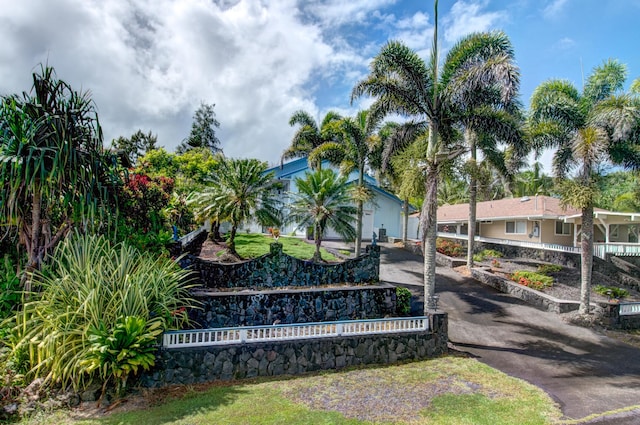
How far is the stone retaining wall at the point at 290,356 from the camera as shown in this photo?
7910 millimetres

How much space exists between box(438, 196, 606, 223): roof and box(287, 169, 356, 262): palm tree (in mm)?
12544

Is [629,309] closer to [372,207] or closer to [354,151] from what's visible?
[354,151]

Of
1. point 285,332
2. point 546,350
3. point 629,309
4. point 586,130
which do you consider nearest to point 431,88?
point 586,130

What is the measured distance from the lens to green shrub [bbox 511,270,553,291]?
53.2 feet

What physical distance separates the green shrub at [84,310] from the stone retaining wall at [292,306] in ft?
7.26

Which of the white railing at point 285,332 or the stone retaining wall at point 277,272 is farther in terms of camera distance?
the stone retaining wall at point 277,272

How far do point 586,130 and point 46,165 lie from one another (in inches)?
719

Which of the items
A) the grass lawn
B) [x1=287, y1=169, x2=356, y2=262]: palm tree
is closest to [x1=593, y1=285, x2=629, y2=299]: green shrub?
the grass lawn

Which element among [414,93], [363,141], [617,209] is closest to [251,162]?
[363,141]

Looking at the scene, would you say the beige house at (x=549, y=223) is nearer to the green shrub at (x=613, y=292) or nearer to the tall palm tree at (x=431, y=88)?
the green shrub at (x=613, y=292)

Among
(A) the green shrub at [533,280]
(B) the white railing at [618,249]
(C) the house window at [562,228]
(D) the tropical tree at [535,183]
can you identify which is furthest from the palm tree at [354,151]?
(D) the tropical tree at [535,183]

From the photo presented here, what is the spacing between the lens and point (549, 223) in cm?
2322

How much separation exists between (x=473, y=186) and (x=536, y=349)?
10421mm

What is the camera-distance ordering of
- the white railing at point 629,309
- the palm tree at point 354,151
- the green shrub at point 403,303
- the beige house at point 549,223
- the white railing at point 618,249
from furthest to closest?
the beige house at point 549,223 < the white railing at point 618,249 < the palm tree at point 354,151 < the white railing at point 629,309 < the green shrub at point 403,303
